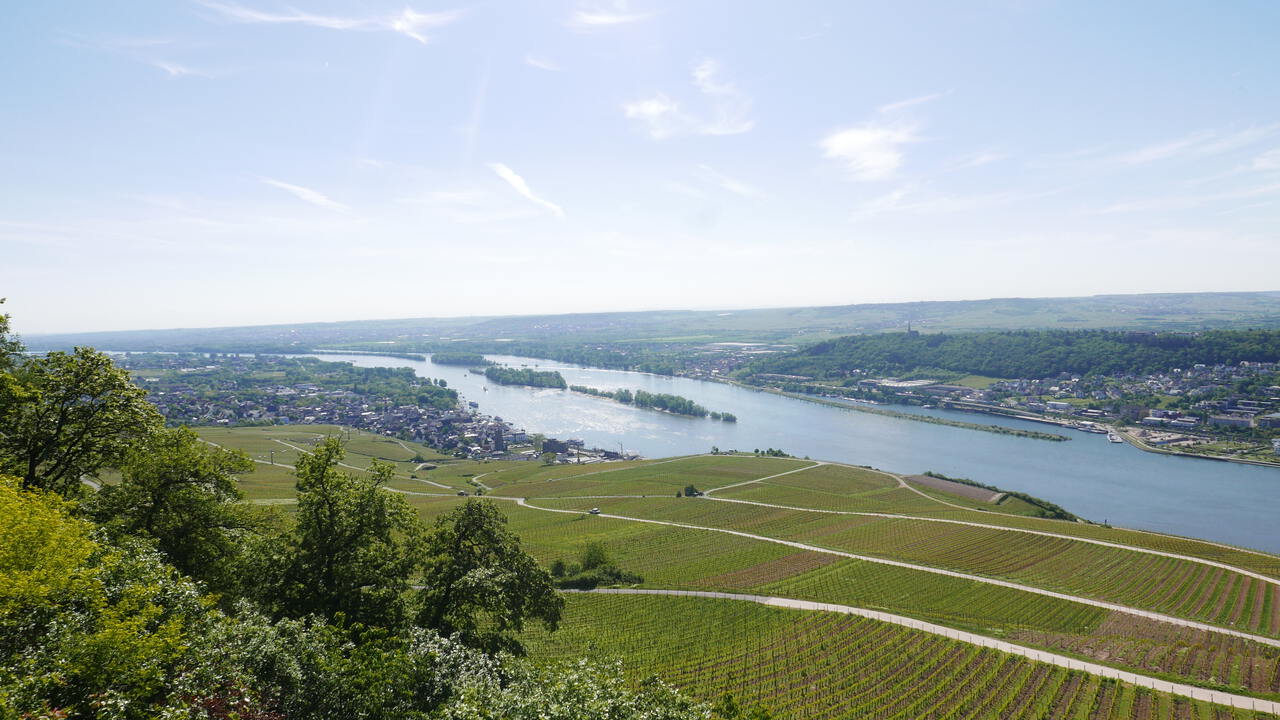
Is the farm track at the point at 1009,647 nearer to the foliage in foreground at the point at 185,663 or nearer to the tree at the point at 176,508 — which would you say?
the foliage in foreground at the point at 185,663

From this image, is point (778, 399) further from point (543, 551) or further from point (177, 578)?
point (177, 578)

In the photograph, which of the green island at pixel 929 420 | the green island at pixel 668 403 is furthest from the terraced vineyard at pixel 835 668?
the green island at pixel 929 420

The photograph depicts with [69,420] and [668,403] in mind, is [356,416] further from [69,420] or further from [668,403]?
[69,420]

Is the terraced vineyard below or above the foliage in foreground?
below

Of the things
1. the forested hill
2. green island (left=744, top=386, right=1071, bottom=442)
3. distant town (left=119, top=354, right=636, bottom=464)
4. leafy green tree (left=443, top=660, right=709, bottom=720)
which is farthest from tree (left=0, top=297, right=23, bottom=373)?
the forested hill

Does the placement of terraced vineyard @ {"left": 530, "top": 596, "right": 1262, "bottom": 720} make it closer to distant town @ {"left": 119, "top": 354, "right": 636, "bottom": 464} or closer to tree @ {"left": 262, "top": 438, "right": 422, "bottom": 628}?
A: tree @ {"left": 262, "top": 438, "right": 422, "bottom": 628}
